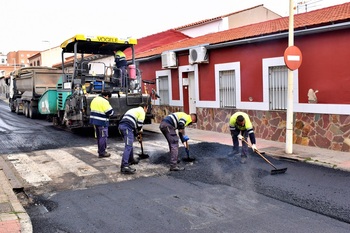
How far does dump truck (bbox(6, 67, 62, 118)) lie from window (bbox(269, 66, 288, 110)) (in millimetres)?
12006

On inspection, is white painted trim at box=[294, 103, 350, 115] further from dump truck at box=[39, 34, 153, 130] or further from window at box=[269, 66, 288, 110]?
dump truck at box=[39, 34, 153, 130]

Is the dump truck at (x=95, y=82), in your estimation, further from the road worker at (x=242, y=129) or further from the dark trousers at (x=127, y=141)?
the road worker at (x=242, y=129)

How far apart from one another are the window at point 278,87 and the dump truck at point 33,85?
1201 centimetres

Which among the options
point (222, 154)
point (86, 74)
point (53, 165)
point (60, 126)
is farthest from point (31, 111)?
point (222, 154)

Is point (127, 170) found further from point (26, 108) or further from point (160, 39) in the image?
point (160, 39)

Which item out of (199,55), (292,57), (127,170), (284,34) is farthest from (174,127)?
(199,55)

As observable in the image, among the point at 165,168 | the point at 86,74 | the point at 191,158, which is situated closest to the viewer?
the point at 165,168

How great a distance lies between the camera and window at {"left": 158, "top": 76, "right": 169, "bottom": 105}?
52.7 feet

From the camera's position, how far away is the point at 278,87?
10.6 metres

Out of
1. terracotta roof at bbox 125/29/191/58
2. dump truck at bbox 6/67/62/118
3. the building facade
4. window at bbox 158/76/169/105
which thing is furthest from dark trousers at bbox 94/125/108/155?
terracotta roof at bbox 125/29/191/58

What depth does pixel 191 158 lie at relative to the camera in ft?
27.4

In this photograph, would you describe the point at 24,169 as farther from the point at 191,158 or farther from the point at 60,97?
the point at 60,97

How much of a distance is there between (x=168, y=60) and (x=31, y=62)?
145ft

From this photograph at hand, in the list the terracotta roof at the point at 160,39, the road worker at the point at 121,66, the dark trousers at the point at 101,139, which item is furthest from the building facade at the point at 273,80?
the terracotta roof at the point at 160,39
